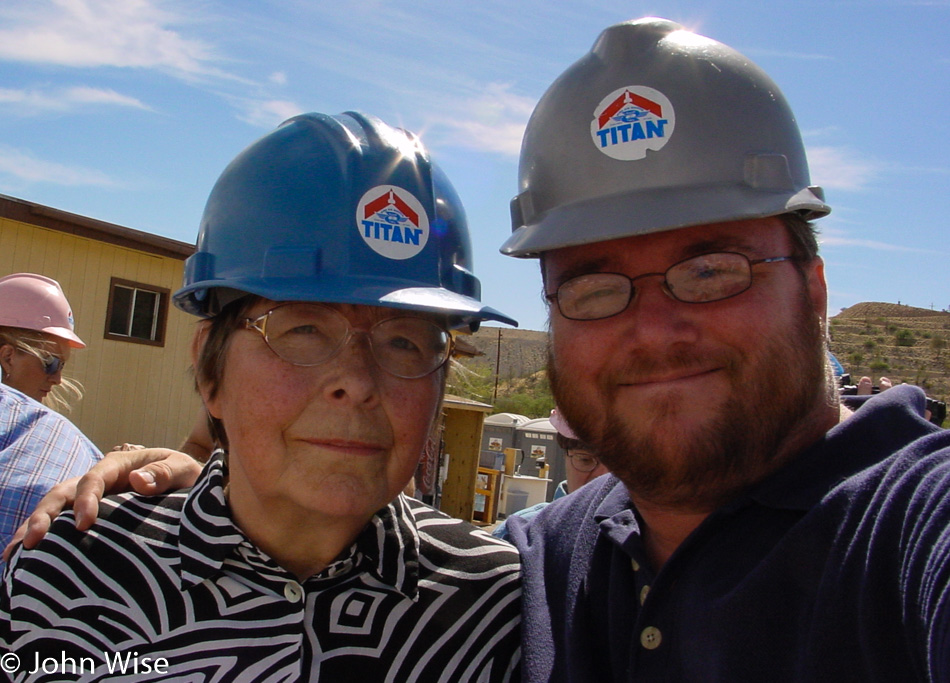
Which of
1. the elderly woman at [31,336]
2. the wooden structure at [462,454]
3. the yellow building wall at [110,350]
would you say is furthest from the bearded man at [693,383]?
the yellow building wall at [110,350]

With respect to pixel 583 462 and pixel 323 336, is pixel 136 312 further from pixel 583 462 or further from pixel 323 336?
pixel 323 336

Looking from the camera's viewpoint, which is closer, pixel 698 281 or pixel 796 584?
pixel 796 584

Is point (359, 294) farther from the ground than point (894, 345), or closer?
closer

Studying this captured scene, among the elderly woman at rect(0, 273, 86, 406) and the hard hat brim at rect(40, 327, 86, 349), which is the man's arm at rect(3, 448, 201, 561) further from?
the hard hat brim at rect(40, 327, 86, 349)

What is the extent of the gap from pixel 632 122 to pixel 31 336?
4.72 metres

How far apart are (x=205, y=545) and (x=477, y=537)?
33.7 inches

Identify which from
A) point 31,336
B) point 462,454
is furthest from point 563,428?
point 462,454

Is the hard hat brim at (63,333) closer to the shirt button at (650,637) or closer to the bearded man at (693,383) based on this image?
the bearded man at (693,383)

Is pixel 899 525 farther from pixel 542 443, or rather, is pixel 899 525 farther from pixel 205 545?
pixel 542 443

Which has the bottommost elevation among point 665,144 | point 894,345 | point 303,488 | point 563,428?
point 303,488

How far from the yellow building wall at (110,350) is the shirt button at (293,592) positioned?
10.5 m

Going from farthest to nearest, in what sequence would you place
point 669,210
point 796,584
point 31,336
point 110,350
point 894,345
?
point 894,345
point 110,350
point 31,336
point 669,210
point 796,584

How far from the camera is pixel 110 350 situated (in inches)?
476

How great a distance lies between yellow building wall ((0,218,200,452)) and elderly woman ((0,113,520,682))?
1016cm
